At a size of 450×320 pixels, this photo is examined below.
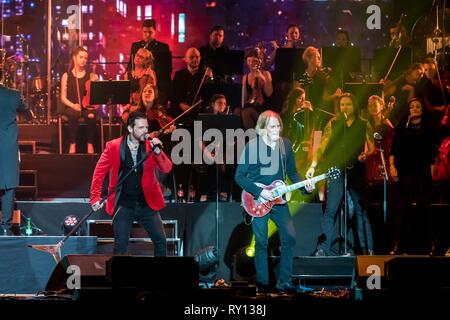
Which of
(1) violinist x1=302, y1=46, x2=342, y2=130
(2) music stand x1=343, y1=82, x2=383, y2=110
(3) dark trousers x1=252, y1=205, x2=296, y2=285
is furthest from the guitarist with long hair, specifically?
(1) violinist x1=302, y1=46, x2=342, y2=130

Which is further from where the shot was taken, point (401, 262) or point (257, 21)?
point (257, 21)

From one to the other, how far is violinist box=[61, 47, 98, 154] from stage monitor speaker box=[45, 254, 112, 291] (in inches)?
177

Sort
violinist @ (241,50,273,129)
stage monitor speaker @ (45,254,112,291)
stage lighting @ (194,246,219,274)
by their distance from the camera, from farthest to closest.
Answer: violinist @ (241,50,273,129), stage lighting @ (194,246,219,274), stage monitor speaker @ (45,254,112,291)

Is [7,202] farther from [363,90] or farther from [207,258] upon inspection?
[363,90]

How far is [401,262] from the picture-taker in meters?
8.15

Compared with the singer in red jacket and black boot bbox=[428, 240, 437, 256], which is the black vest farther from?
the singer in red jacket

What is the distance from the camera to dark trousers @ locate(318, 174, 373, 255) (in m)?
A: 11.8

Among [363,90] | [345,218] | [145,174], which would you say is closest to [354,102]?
[363,90]
